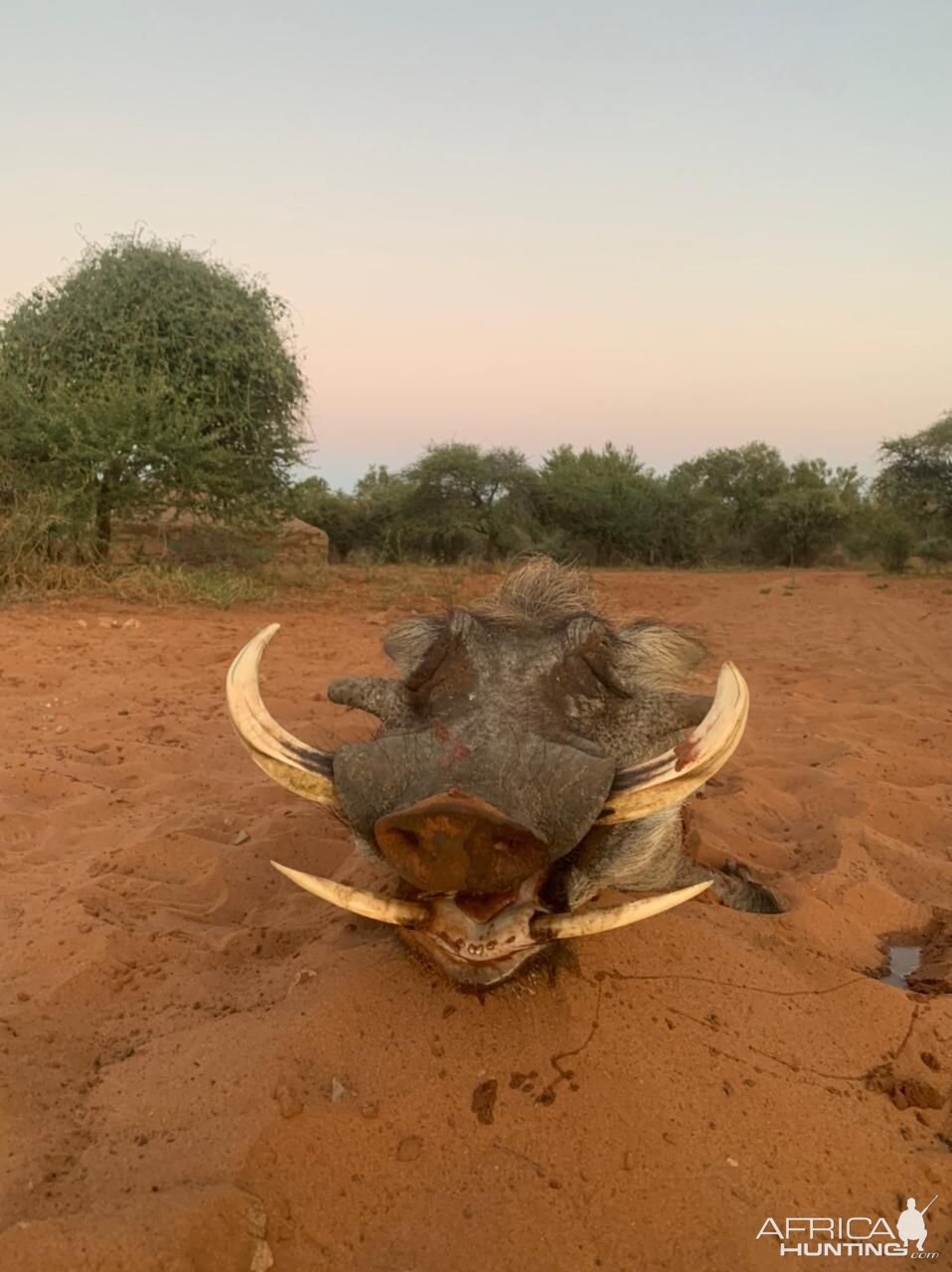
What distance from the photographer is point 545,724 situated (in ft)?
7.69

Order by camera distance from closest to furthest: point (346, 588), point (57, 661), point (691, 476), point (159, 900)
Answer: point (159, 900) < point (57, 661) < point (346, 588) < point (691, 476)

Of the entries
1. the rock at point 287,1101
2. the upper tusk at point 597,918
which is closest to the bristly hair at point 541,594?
the upper tusk at point 597,918

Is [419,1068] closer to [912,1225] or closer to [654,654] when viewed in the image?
[912,1225]

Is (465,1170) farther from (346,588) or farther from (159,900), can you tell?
(346,588)

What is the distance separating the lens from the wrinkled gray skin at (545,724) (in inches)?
76.5

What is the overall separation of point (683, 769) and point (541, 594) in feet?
5.43

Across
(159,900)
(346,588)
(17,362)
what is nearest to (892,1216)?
(159,900)

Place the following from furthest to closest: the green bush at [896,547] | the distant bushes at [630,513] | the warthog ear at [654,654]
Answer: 1. the distant bushes at [630,513]
2. the green bush at [896,547]
3. the warthog ear at [654,654]

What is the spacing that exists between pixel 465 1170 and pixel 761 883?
190 cm

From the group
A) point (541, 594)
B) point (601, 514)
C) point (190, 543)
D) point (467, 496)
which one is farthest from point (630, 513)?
point (541, 594)

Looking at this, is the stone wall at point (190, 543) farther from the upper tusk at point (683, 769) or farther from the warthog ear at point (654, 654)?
the upper tusk at point (683, 769)

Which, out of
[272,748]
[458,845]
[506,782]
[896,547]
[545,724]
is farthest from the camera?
[896,547]

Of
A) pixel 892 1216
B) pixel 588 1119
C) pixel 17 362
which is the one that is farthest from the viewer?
pixel 17 362

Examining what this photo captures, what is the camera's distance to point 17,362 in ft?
40.2
